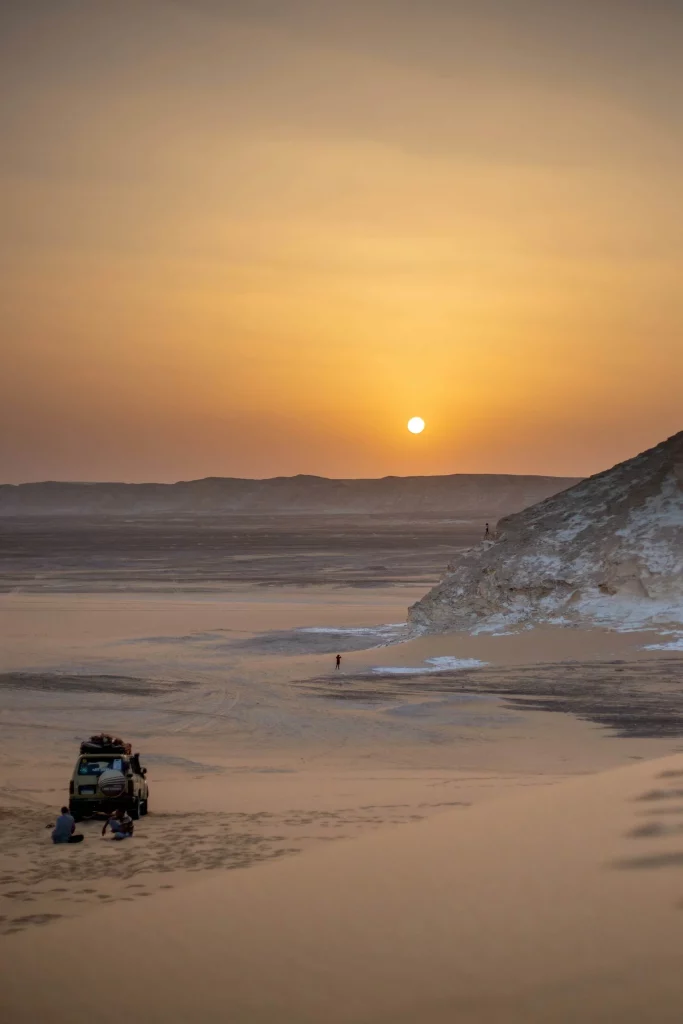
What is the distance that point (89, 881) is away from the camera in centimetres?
1159

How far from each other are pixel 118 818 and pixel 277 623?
27.2 metres

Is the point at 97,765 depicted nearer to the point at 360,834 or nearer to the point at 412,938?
the point at 360,834

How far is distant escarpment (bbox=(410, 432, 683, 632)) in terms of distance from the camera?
109ft

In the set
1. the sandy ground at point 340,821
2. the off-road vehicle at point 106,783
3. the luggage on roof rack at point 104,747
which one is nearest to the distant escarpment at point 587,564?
the sandy ground at point 340,821

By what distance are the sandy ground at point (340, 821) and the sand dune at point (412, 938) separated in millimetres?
32

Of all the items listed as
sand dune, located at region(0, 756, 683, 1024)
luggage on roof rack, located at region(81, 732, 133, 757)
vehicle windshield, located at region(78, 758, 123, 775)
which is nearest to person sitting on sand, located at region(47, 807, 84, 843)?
vehicle windshield, located at region(78, 758, 123, 775)

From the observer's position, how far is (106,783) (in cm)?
1414

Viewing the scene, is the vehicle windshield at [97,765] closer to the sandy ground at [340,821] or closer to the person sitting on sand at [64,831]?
the sandy ground at [340,821]

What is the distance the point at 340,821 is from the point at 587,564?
72.7ft

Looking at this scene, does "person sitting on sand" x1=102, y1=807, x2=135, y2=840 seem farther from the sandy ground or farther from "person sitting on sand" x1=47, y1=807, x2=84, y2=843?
"person sitting on sand" x1=47, y1=807, x2=84, y2=843

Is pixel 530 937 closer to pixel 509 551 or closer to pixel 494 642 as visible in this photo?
pixel 494 642

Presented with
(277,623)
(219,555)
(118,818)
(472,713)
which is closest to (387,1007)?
(118,818)

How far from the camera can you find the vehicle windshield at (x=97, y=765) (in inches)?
571

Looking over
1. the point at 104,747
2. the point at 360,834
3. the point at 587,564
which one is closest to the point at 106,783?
the point at 104,747
